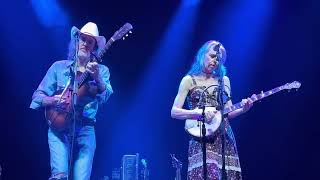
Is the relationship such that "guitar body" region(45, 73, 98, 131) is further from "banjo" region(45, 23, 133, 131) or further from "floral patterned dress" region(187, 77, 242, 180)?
"floral patterned dress" region(187, 77, 242, 180)

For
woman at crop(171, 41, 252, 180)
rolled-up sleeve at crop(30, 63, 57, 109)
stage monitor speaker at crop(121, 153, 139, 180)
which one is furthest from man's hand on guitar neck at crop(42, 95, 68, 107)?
stage monitor speaker at crop(121, 153, 139, 180)

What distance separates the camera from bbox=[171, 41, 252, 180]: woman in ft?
17.2

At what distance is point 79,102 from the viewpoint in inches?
212

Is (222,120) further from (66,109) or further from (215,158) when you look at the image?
(66,109)

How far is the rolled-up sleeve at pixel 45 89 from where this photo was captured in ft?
18.5

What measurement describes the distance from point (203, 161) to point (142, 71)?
12.9ft

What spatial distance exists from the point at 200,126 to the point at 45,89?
1.89m

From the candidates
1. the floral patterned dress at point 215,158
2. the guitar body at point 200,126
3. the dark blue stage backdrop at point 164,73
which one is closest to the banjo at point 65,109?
the guitar body at point 200,126

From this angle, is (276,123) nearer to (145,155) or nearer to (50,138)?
(145,155)

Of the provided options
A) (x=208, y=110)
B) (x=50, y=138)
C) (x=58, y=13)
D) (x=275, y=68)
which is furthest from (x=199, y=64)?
(x=58, y=13)

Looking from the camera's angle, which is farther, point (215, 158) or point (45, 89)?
point (45, 89)

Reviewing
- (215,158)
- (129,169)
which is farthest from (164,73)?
(215,158)

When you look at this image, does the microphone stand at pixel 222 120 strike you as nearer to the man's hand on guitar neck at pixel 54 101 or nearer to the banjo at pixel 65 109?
the banjo at pixel 65 109

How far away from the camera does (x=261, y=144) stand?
27.5 feet
